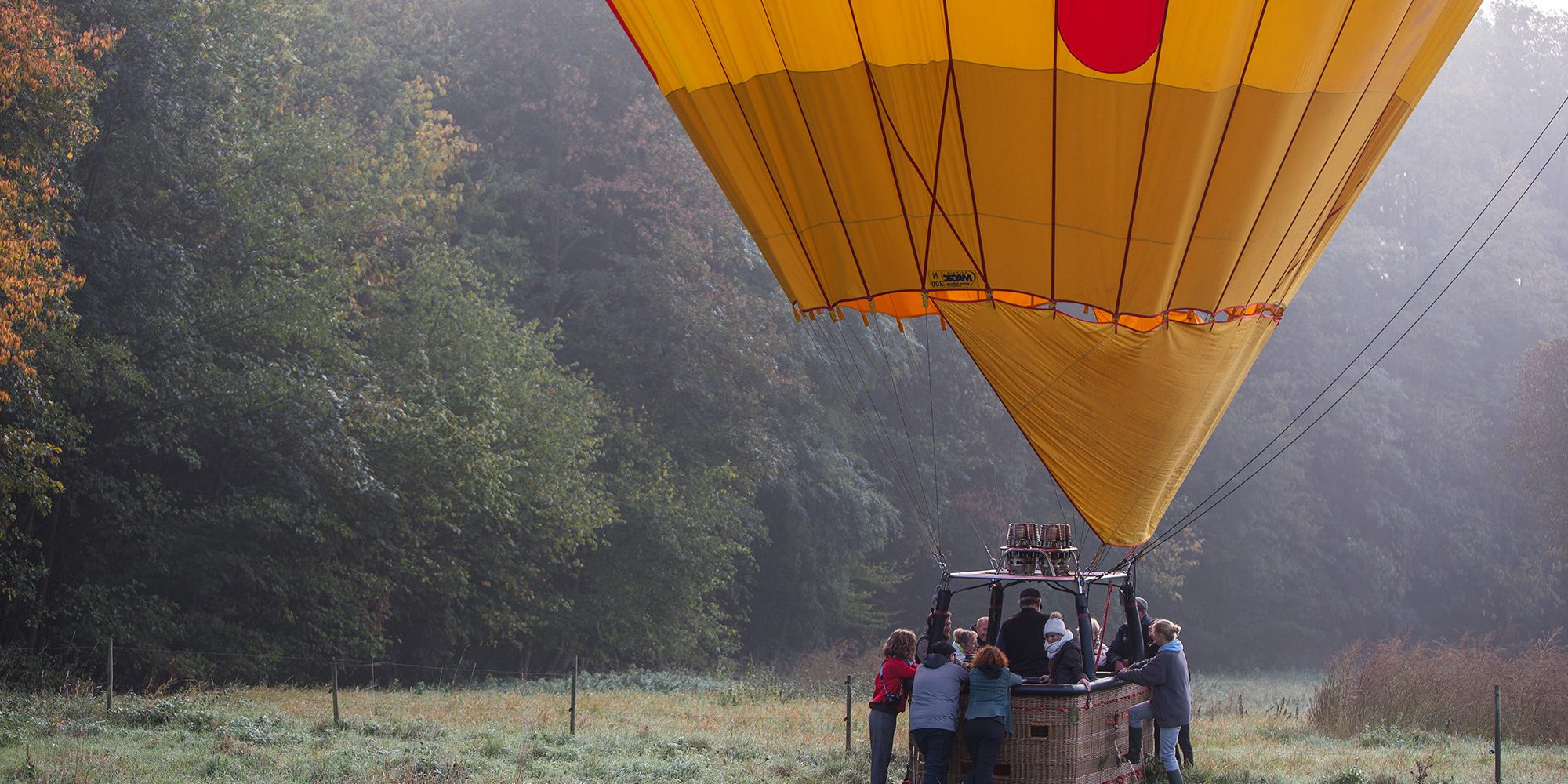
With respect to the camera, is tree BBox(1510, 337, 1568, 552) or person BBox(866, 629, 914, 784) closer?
person BBox(866, 629, 914, 784)

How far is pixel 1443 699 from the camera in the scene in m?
15.0

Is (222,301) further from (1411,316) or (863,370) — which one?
(1411,316)

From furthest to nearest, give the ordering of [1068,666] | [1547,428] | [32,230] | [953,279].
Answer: [1547,428] < [32,230] < [953,279] < [1068,666]

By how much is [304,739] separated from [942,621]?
5721mm

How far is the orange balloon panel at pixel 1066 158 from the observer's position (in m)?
7.55

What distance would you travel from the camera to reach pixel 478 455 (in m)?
21.4

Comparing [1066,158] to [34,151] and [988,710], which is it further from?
→ [34,151]

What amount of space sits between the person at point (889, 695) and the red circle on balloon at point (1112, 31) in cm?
343

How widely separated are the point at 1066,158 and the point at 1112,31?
2.56 ft

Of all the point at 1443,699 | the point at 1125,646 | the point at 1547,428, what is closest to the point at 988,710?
the point at 1125,646

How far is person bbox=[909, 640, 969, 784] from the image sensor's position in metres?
7.60

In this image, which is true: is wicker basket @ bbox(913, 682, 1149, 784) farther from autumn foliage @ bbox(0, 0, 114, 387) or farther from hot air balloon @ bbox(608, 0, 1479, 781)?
autumn foliage @ bbox(0, 0, 114, 387)

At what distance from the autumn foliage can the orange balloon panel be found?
8.62 m

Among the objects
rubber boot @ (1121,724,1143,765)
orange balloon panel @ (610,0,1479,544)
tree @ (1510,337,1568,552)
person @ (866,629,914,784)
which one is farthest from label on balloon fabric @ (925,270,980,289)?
tree @ (1510,337,1568,552)
